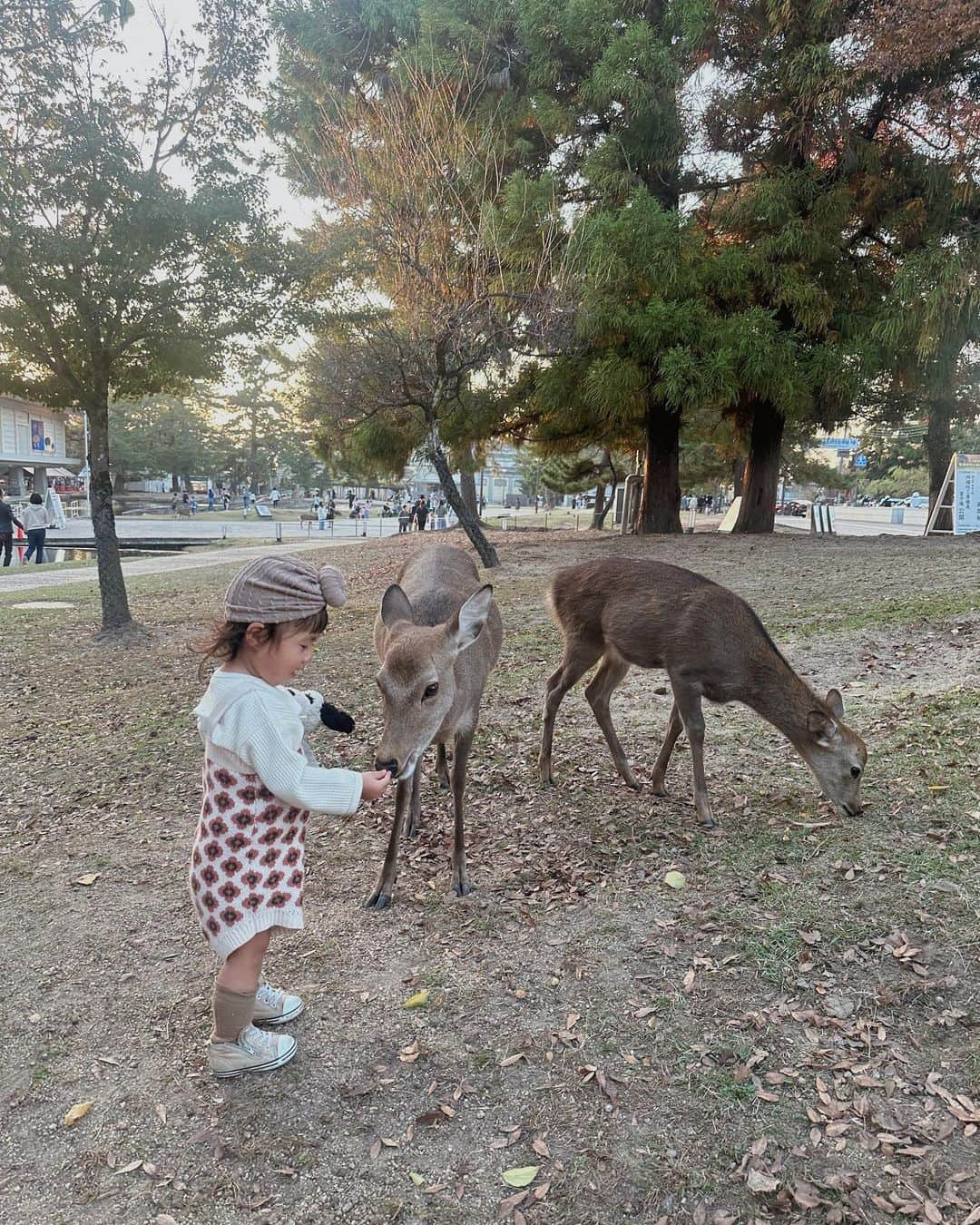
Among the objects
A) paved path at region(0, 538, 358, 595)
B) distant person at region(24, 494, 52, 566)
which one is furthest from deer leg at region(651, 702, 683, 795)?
distant person at region(24, 494, 52, 566)

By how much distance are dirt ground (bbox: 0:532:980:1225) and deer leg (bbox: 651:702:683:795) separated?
4.4 inches

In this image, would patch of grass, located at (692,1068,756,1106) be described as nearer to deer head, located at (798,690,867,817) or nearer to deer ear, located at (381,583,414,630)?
deer head, located at (798,690,867,817)

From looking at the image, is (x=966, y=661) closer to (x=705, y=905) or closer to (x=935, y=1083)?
(x=705, y=905)

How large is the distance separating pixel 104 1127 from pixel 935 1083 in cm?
282

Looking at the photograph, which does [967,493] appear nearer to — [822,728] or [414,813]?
[822,728]

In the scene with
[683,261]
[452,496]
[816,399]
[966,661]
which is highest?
[683,261]

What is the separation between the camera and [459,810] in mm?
3998

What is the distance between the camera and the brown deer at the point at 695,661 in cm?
450

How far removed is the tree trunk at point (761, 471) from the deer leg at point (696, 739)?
51.5 feet

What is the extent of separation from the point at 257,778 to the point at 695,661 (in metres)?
2.91

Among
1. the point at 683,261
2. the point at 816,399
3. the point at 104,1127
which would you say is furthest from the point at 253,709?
the point at 816,399

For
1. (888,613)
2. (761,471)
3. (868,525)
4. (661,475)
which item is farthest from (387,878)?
(868,525)

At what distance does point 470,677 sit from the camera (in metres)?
4.17

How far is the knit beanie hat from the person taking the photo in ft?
8.34
